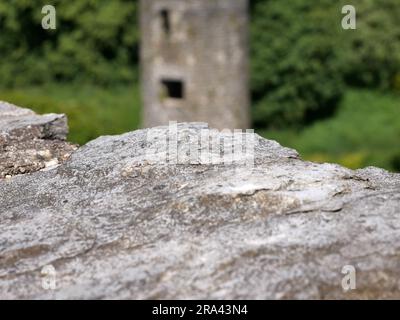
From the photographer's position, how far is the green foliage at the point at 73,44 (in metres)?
22.7

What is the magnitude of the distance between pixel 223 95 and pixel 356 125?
16.6ft

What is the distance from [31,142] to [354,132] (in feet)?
60.7

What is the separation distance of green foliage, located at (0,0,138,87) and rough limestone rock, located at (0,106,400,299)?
19.4m

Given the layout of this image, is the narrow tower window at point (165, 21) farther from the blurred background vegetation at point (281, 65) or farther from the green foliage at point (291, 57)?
the green foliage at point (291, 57)

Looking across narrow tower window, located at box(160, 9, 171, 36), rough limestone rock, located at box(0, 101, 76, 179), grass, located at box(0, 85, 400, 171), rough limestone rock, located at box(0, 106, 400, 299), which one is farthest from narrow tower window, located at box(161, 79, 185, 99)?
rough limestone rock, located at box(0, 106, 400, 299)

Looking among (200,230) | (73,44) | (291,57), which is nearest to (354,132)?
(291,57)

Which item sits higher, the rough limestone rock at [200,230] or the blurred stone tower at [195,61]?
the blurred stone tower at [195,61]

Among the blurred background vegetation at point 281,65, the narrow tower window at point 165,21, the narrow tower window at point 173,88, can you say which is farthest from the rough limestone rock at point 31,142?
the blurred background vegetation at point 281,65

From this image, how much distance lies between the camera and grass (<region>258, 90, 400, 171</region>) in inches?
828

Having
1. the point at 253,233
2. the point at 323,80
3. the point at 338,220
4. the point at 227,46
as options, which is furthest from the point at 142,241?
the point at 323,80

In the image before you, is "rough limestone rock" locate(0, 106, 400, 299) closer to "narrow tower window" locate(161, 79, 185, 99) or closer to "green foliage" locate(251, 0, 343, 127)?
"narrow tower window" locate(161, 79, 185, 99)

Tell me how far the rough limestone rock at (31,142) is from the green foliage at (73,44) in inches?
721

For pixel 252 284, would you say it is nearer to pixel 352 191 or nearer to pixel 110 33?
pixel 352 191
